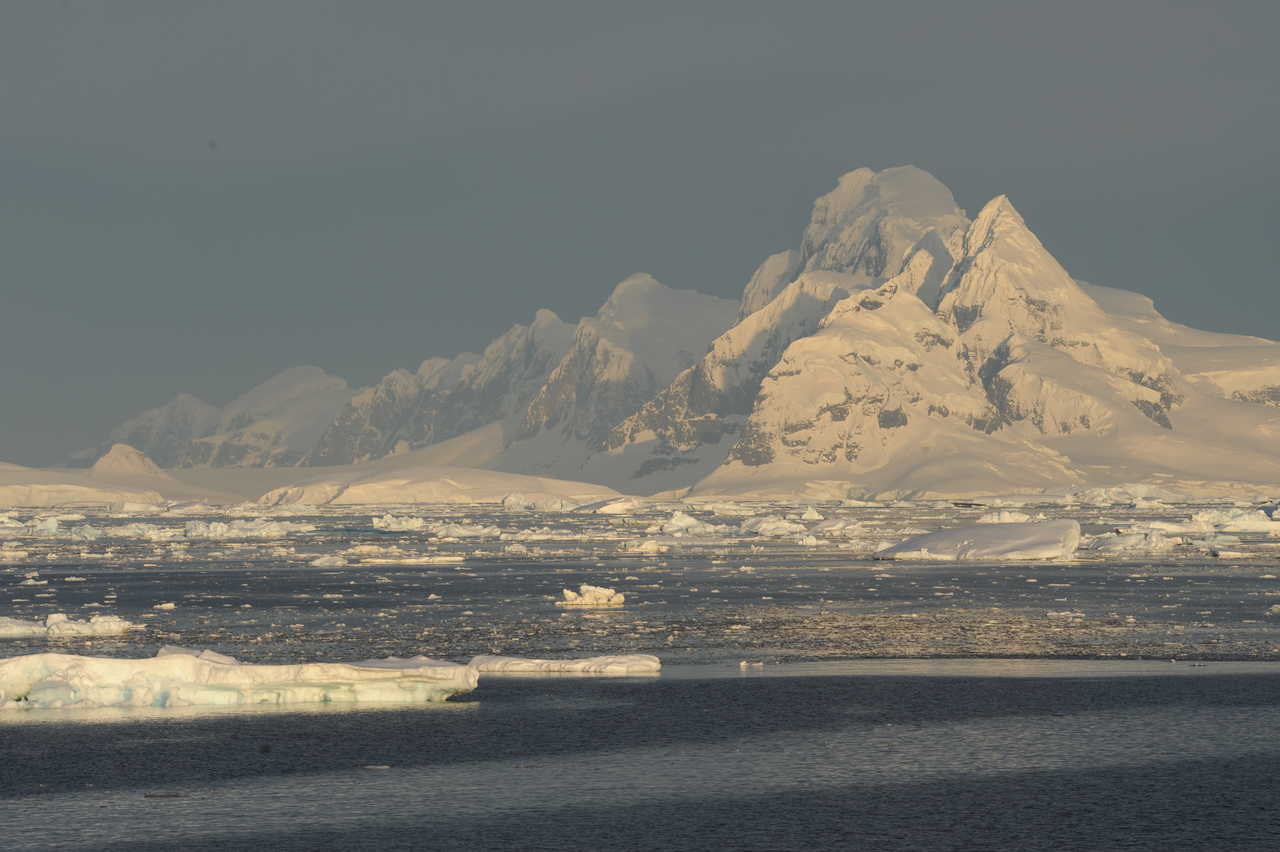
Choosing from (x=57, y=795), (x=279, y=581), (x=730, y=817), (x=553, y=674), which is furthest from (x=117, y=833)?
(x=279, y=581)

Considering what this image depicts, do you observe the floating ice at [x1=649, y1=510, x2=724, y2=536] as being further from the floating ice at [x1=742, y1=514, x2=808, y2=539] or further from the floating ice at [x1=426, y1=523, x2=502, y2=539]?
the floating ice at [x1=426, y1=523, x2=502, y2=539]

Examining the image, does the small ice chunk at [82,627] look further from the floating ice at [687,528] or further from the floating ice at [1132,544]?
the floating ice at [687,528]

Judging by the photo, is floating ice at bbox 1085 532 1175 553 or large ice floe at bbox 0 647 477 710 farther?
floating ice at bbox 1085 532 1175 553

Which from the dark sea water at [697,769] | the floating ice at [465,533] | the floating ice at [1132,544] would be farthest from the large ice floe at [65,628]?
the floating ice at [465,533]

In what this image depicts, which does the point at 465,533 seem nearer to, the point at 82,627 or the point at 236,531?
the point at 236,531

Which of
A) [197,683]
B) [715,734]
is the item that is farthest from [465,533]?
[715,734]

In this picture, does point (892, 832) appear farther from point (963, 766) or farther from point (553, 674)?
point (553, 674)

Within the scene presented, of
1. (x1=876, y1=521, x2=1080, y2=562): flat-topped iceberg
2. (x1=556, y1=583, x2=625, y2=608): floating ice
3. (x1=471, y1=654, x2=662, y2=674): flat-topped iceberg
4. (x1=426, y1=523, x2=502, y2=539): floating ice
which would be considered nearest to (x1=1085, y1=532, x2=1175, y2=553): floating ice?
(x1=876, y1=521, x2=1080, y2=562): flat-topped iceberg
